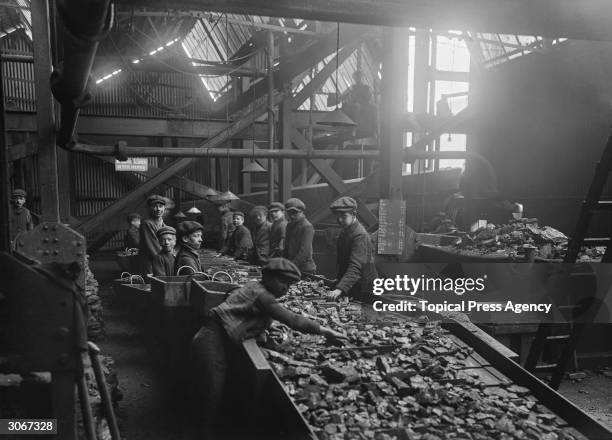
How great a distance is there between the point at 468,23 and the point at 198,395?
3583mm

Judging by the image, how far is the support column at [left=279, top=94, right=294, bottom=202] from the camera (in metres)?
10.8

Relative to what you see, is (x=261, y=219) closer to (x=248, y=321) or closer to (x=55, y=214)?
(x=55, y=214)

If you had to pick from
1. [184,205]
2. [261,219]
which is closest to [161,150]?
[261,219]

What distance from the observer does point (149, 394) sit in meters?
5.80

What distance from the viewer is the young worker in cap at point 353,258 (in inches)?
238

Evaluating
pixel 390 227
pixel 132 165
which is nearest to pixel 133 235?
pixel 132 165

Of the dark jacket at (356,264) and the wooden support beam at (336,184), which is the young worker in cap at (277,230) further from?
the dark jacket at (356,264)

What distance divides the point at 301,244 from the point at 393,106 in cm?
250

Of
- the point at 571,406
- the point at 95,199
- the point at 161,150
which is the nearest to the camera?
the point at 571,406

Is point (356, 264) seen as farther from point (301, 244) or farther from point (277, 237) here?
point (277, 237)

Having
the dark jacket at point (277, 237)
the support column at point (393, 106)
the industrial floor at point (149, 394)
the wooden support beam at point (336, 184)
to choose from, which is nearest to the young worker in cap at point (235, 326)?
the industrial floor at point (149, 394)

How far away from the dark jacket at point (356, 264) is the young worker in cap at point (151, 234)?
3020 millimetres

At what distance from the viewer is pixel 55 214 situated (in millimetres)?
5531

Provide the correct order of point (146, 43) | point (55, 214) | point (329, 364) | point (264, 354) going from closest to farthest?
point (329, 364) → point (264, 354) → point (55, 214) → point (146, 43)
